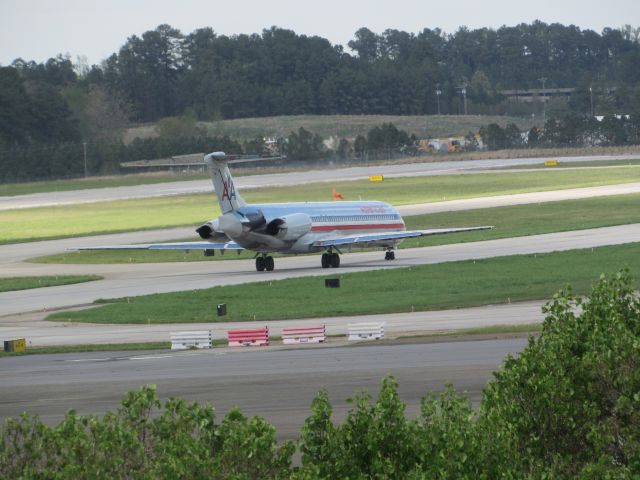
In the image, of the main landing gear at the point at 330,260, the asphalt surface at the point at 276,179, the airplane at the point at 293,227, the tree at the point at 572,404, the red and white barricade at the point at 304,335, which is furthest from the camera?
the asphalt surface at the point at 276,179

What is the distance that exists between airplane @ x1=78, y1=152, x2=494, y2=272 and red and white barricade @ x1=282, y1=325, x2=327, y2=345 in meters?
19.7

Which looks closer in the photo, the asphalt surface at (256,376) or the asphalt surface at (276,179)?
the asphalt surface at (256,376)

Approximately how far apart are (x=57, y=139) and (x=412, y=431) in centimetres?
16492

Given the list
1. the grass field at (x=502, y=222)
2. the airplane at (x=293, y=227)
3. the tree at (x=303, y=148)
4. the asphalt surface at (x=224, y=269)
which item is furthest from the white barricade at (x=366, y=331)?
the tree at (x=303, y=148)

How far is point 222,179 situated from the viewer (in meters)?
57.8

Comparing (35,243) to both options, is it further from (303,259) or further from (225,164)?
(225,164)

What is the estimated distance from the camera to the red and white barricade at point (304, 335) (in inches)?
1521

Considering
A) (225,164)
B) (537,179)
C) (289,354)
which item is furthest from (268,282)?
(537,179)

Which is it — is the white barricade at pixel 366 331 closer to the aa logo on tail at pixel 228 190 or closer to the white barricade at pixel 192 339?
the white barricade at pixel 192 339

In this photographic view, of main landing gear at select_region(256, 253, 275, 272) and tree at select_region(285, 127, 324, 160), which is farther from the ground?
tree at select_region(285, 127, 324, 160)

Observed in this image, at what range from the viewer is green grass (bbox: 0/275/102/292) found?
202 ft

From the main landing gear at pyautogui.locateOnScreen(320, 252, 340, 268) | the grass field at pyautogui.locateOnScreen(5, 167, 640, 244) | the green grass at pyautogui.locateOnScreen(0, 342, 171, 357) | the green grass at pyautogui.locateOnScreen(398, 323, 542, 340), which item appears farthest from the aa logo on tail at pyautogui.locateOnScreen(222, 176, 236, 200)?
the grass field at pyautogui.locateOnScreen(5, 167, 640, 244)

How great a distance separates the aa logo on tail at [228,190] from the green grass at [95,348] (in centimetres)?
1812

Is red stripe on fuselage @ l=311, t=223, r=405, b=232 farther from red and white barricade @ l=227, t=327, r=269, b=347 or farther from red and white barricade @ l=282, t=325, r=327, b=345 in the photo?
red and white barricade @ l=282, t=325, r=327, b=345
